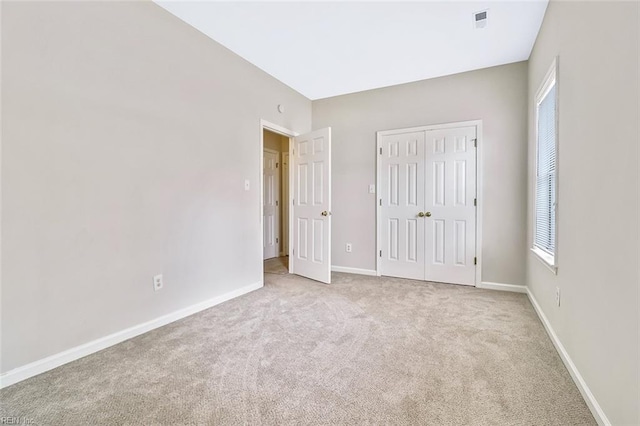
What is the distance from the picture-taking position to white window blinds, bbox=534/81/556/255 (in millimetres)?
2391

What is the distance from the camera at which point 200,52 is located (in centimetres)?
281

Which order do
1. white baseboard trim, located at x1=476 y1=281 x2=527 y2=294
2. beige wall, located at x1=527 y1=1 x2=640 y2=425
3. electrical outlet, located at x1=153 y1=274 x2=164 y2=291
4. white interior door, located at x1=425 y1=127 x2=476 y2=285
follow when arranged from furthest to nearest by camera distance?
white interior door, located at x1=425 y1=127 x2=476 y2=285
white baseboard trim, located at x1=476 y1=281 x2=527 y2=294
electrical outlet, located at x1=153 y1=274 x2=164 y2=291
beige wall, located at x1=527 y1=1 x2=640 y2=425

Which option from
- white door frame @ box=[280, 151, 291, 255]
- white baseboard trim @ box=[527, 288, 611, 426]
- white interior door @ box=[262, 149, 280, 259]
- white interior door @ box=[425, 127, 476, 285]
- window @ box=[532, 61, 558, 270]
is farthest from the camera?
white door frame @ box=[280, 151, 291, 255]

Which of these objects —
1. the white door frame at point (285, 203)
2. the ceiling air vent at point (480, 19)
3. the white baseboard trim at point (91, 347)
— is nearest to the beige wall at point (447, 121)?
the ceiling air vent at point (480, 19)

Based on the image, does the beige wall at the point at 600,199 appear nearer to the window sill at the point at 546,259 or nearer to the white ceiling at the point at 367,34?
the window sill at the point at 546,259

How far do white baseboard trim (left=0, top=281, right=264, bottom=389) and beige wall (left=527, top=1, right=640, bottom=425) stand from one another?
9.31 feet

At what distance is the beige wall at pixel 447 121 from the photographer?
3.42m

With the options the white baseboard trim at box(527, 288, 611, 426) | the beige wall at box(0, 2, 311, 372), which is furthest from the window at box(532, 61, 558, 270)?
the beige wall at box(0, 2, 311, 372)

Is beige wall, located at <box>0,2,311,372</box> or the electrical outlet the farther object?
the electrical outlet

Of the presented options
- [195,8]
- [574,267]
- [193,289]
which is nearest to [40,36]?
[195,8]

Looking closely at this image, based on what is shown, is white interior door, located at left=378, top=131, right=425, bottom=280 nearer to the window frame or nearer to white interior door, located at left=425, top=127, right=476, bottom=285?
white interior door, located at left=425, top=127, right=476, bottom=285

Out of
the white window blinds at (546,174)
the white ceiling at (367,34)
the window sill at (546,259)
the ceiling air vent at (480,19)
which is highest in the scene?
the white ceiling at (367,34)

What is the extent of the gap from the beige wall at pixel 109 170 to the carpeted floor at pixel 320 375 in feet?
1.20

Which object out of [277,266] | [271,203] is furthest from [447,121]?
[271,203]
